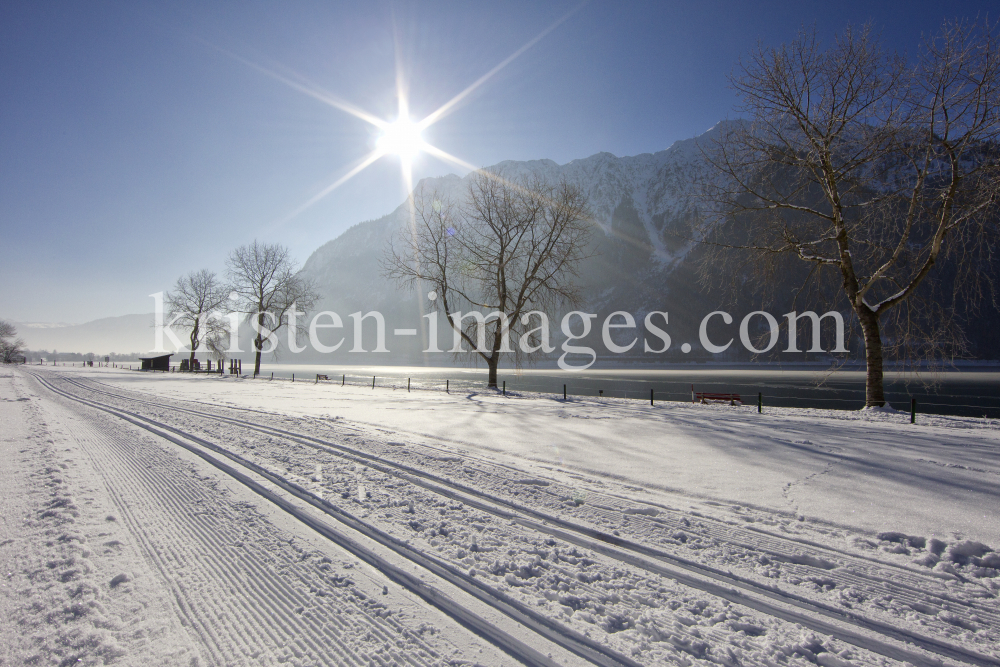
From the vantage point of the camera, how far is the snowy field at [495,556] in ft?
7.94

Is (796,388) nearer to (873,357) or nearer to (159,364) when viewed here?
(873,357)

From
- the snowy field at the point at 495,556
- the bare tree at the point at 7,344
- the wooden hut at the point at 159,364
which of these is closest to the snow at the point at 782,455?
the snowy field at the point at 495,556

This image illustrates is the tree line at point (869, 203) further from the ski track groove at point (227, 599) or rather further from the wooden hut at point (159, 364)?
the wooden hut at point (159, 364)

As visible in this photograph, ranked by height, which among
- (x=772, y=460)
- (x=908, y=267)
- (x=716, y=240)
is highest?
(x=716, y=240)

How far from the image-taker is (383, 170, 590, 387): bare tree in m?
24.4

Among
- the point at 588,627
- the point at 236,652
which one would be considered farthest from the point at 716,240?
the point at 236,652

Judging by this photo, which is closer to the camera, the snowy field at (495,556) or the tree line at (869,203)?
the snowy field at (495,556)

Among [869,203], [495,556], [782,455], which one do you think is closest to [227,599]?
[495,556]

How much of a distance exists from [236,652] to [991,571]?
5481mm

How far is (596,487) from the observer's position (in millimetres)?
5461

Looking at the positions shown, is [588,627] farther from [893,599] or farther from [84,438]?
[84,438]

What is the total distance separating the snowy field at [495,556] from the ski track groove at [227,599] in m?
0.02

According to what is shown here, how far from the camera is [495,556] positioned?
136 inches

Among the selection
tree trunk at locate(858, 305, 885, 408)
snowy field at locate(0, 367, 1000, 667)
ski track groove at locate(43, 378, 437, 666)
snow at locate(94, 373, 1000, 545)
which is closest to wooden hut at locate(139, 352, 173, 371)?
snow at locate(94, 373, 1000, 545)
